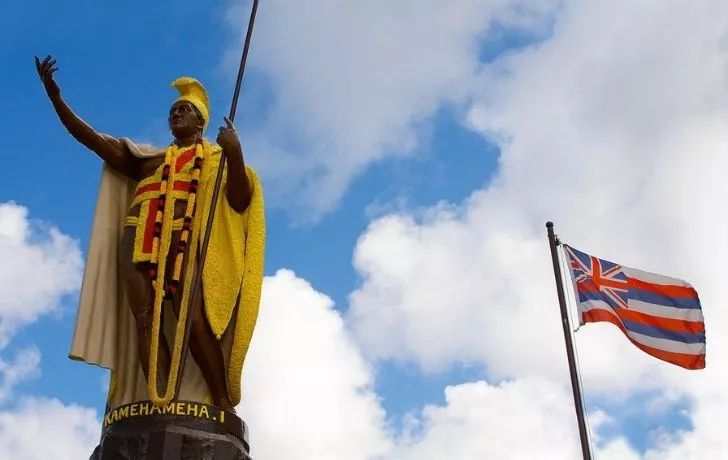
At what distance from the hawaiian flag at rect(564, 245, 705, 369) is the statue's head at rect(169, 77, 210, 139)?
5427 mm

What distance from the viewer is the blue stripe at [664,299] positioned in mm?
13180

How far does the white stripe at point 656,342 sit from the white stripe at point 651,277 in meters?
0.60

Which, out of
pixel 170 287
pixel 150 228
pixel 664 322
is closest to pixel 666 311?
pixel 664 322

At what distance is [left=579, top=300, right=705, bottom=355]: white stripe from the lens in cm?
1288

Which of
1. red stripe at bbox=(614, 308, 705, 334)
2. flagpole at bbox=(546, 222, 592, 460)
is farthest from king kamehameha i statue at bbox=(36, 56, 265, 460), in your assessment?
red stripe at bbox=(614, 308, 705, 334)

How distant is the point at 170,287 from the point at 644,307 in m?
6.86

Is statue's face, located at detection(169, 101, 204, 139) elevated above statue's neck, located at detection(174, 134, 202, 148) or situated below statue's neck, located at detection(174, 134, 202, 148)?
above

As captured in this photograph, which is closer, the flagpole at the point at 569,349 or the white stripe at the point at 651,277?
the flagpole at the point at 569,349

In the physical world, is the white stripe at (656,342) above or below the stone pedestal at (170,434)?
above

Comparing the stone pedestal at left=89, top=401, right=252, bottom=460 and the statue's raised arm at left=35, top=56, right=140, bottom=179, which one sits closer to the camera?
the stone pedestal at left=89, top=401, right=252, bottom=460

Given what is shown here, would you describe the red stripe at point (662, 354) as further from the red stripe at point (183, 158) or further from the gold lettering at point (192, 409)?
the gold lettering at point (192, 409)

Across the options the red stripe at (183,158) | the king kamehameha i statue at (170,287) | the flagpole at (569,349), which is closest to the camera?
the king kamehameha i statue at (170,287)

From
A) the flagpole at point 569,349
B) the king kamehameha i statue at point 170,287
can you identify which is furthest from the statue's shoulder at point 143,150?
the flagpole at point 569,349

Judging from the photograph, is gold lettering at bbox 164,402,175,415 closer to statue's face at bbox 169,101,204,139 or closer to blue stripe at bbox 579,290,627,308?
statue's face at bbox 169,101,204,139
